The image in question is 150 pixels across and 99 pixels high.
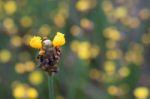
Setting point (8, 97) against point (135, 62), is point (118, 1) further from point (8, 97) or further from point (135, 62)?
point (8, 97)

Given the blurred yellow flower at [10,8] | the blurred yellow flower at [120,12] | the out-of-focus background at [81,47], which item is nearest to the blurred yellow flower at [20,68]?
the out-of-focus background at [81,47]

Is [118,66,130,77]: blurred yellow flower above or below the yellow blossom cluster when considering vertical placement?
above

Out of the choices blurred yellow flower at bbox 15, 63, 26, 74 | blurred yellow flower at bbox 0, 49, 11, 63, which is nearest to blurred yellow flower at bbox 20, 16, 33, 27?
blurred yellow flower at bbox 0, 49, 11, 63

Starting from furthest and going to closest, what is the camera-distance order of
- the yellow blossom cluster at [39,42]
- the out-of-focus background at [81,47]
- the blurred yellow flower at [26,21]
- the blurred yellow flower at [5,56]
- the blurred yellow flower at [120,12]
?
the blurred yellow flower at [120,12] → the blurred yellow flower at [26,21] → the blurred yellow flower at [5,56] → the out-of-focus background at [81,47] → the yellow blossom cluster at [39,42]

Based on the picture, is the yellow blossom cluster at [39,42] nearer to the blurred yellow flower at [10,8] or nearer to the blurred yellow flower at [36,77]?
the blurred yellow flower at [36,77]

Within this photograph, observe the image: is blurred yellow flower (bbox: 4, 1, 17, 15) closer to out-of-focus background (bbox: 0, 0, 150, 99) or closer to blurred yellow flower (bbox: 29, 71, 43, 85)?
out-of-focus background (bbox: 0, 0, 150, 99)

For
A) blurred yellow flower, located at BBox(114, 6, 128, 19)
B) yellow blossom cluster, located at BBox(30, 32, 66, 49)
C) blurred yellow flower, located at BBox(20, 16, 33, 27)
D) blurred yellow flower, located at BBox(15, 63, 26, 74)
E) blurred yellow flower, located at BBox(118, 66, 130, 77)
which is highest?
blurred yellow flower, located at BBox(114, 6, 128, 19)

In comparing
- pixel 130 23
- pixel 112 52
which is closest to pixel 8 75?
pixel 112 52
